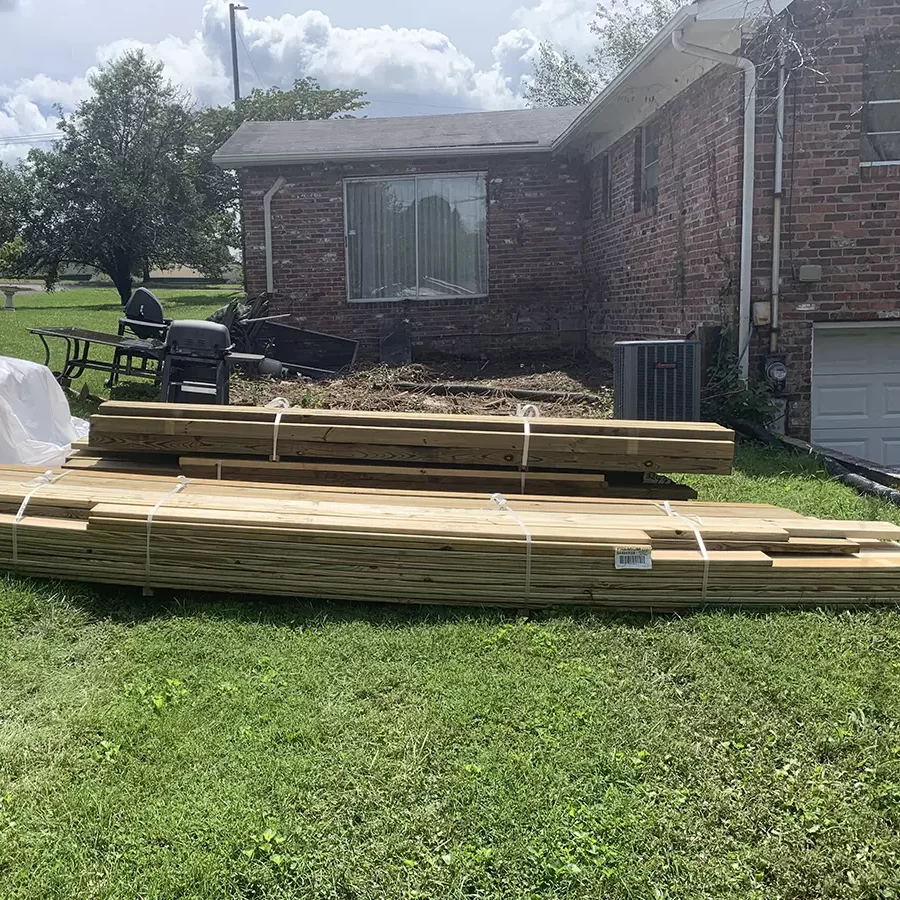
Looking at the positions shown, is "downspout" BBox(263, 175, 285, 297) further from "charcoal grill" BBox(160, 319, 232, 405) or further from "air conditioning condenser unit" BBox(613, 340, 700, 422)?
"air conditioning condenser unit" BBox(613, 340, 700, 422)

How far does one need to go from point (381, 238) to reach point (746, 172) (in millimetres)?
6596

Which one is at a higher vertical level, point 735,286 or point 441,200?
point 441,200

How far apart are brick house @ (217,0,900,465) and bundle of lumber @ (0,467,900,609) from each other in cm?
409

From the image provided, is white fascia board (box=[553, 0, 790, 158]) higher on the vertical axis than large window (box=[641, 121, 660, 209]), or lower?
higher

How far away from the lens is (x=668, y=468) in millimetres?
4715

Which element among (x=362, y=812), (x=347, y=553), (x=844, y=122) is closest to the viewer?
(x=362, y=812)

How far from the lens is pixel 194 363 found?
663 cm

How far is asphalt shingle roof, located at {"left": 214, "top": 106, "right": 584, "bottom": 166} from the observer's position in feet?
39.6

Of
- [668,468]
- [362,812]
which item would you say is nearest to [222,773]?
[362,812]

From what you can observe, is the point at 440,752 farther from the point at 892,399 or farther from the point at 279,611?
the point at 892,399

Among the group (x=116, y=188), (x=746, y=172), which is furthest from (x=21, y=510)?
(x=116, y=188)

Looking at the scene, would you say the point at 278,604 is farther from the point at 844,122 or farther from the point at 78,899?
the point at 844,122

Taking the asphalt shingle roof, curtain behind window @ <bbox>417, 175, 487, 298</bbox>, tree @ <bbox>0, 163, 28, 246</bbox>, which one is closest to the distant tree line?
tree @ <bbox>0, 163, 28, 246</bbox>

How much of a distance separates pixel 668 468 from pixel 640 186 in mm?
6697
